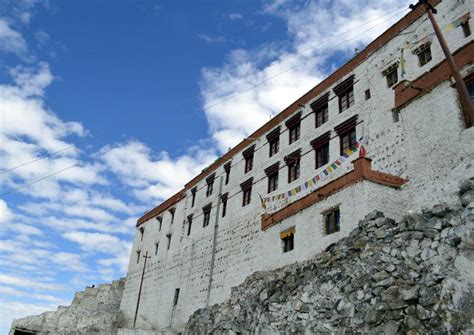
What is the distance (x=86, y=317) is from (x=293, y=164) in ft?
83.7

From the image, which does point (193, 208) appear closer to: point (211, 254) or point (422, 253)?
point (211, 254)

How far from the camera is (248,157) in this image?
1228 inches

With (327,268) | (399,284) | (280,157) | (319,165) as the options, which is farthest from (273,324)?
(280,157)

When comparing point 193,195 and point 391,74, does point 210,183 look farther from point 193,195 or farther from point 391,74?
point 391,74

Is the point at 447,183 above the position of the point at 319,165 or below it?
below

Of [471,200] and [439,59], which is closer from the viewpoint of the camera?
[471,200]

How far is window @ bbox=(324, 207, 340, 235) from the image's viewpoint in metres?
18.4

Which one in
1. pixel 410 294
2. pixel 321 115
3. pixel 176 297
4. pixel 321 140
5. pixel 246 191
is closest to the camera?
pixel 410 294

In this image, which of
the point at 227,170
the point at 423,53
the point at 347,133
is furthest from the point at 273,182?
the point at 423,53

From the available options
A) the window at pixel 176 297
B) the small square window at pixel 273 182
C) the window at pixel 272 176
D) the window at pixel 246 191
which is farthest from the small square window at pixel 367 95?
the window at pixel 176 297

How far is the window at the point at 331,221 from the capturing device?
18.4 meters

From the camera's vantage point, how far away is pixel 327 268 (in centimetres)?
1562

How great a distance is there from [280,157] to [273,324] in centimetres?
1278

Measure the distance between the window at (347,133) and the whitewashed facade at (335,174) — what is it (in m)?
0.25
